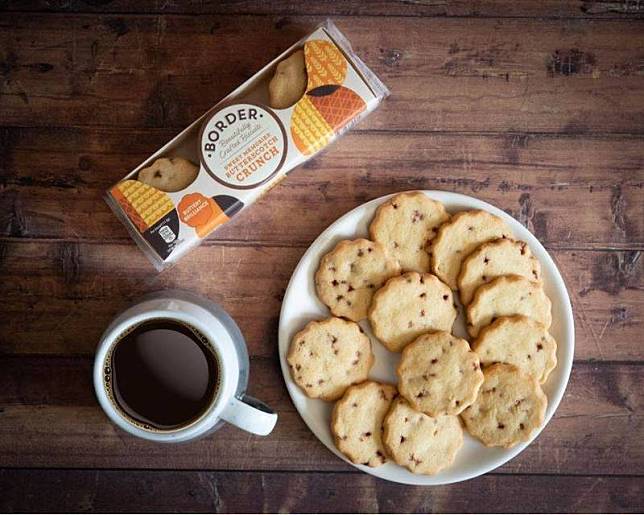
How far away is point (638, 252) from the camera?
1112 millimetres

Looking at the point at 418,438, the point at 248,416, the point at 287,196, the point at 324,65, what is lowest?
the point at 418,438

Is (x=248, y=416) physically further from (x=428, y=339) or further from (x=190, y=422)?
(x=428, y=339)

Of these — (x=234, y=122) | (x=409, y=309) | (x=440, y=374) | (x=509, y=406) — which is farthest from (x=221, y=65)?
(x=509, y=406)

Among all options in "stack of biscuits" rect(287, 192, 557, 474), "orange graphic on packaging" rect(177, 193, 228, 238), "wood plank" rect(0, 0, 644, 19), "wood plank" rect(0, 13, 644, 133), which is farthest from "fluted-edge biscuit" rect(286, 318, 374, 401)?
"wood plank" rect(0, 0, 644, 19)

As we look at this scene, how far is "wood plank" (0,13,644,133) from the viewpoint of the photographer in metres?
1.10

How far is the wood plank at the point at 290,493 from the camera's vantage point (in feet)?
3.63

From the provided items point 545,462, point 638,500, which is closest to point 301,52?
point 545,462

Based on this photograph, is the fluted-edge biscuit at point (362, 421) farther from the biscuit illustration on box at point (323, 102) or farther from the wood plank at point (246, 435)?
the biscuit illustration on box at point (323, 102)

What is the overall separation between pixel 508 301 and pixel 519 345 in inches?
2.7

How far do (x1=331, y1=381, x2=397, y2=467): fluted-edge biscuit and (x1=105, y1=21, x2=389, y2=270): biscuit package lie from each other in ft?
1.09

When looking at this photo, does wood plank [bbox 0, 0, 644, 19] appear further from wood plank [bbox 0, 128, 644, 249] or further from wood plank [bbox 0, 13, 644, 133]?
wood plank [bbox 0, 128, 644, 249]

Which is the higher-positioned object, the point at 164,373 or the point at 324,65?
the point at 324,65

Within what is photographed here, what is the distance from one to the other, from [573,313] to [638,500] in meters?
0.33

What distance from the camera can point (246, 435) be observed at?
1097mm
